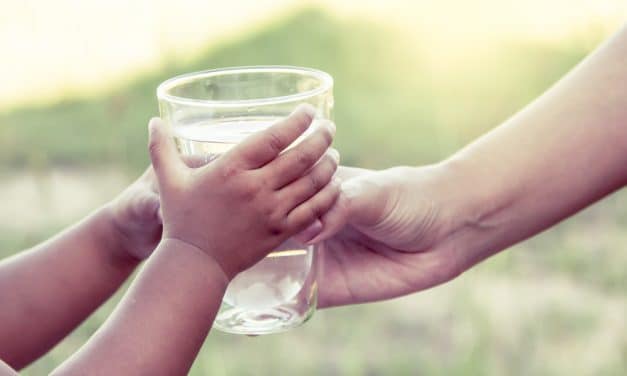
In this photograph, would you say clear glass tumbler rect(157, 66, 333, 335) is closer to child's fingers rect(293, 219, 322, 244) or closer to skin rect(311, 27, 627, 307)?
child's fingers rect(293, 219, 322, 244)

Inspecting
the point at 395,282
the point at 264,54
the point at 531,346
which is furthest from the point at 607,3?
the point at 395,282

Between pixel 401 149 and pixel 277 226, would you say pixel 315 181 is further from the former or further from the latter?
pixel 401 149

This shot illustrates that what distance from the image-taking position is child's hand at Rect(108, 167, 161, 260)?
3.39ft

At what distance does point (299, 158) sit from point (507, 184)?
376mm

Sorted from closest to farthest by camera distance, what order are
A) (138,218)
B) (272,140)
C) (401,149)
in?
1. (272,140)
2. (138,218)
3. (401,149)

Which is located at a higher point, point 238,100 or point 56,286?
point 238,100

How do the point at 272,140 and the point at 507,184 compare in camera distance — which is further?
the point at 507,184

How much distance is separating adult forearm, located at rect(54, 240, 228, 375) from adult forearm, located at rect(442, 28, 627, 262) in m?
0.37

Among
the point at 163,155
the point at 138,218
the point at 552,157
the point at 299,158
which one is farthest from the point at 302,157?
the point at 552,157

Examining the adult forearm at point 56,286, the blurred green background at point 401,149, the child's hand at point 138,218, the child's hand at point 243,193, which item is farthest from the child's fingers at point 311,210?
the blurred green background at point 401,149

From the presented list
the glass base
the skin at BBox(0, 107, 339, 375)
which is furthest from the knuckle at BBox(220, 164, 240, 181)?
the glass base

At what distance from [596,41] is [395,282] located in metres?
1.16

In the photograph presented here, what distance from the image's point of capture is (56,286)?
1129mm

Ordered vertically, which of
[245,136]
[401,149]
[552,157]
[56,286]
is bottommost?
[401,149]
